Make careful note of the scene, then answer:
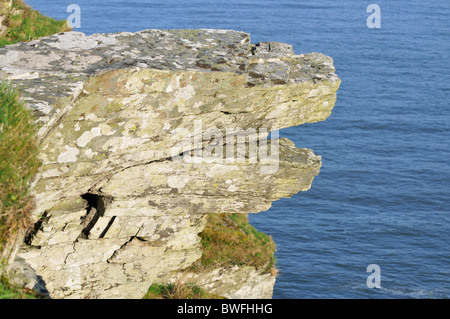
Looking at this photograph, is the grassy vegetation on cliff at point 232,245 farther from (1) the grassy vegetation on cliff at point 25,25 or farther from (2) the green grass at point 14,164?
(2) the green grass at point 14,164

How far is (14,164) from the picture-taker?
10828 millimetres

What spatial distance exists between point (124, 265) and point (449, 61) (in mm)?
106286

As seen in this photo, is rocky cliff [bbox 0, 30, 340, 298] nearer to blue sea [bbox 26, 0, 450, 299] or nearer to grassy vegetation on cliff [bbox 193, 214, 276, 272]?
grassy vegetation on cliff [bbox 193, 214, 276, 272]

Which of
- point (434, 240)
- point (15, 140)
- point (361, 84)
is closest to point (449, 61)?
point (361, 84)

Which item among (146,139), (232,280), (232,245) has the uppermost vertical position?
(146,139)

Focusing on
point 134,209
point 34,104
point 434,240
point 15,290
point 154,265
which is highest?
point 34,104

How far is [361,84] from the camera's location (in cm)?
10244

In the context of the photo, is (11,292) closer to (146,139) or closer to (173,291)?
(146,139)

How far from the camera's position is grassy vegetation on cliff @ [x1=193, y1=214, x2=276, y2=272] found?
22562 mm

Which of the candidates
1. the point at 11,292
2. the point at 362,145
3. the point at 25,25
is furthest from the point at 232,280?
the point at 362,145

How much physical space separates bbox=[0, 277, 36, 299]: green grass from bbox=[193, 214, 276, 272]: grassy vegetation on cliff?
41.1ft

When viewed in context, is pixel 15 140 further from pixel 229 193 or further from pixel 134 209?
pixel 229 193

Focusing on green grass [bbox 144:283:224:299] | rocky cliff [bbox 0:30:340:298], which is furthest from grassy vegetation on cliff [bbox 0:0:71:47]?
green grass [bbox 144:283:224:299]

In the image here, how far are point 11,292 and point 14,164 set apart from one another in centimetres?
254
